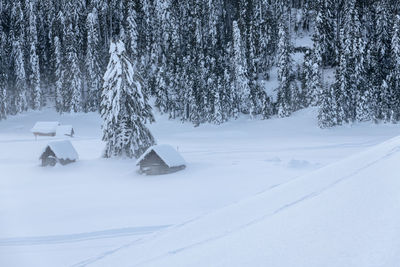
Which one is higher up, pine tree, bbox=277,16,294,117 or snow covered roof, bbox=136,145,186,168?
pine tree, bbox=277,16,294,117

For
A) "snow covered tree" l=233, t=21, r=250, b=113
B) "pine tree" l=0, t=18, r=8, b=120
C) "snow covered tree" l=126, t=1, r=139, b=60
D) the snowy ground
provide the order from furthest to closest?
"snow covered tree" l=126, t=1, r=139, b=60 → "pine tree" l=0, t=18, r=8, b=120 → "snow covered tree" l=233, t=21, r=250, b=113 → the snowy ground

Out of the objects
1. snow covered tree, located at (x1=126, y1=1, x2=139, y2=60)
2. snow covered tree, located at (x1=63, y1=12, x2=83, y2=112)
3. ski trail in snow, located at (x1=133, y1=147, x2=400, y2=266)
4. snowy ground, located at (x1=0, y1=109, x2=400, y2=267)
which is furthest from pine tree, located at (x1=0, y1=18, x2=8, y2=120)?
ski trail in snow, located at (x1=133, y1=147, x2=400, y2=266)

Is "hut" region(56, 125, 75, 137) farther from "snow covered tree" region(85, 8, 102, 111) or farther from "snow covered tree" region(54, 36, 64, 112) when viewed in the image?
"snow covered tree" region(54, 36, 64, 112)

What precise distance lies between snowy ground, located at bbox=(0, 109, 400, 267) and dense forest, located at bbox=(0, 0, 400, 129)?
8.74 metres

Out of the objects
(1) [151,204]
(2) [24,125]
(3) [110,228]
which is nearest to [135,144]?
(1) [151,204]

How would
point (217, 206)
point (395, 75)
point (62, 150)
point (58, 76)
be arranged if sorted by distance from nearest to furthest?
point (217, 206) < point (62, 150) < point (395, 75) < point (58, 76)

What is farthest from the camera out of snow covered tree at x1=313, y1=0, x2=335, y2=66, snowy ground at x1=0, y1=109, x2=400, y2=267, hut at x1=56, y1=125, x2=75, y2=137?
snow covered tree at x1=313, y1=0, x2=335, y2=66

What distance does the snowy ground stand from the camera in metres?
3.40

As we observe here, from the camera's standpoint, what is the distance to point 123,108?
982 inches

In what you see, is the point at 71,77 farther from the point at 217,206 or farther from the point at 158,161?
the point at 217,206

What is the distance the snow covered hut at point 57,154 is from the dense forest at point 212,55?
45.8ft

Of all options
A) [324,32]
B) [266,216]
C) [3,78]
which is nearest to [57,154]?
[266,216]

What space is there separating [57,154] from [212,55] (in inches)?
1384

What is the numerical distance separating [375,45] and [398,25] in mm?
4501
